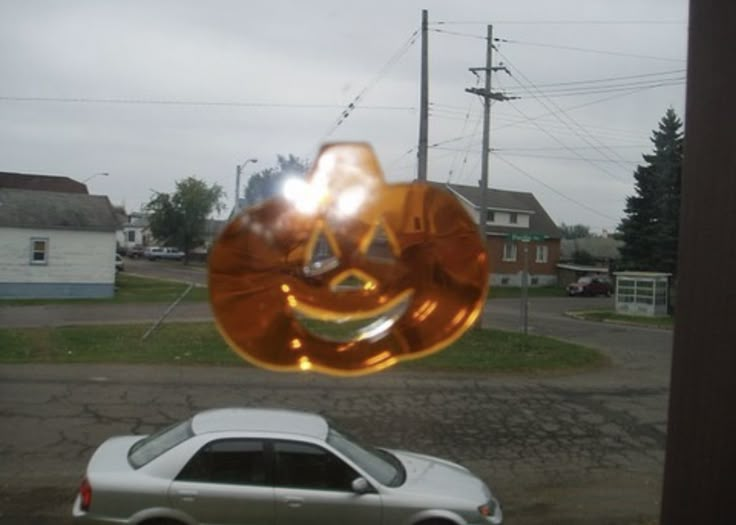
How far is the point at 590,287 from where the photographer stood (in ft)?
139

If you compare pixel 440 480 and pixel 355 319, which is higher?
pixel 355 319

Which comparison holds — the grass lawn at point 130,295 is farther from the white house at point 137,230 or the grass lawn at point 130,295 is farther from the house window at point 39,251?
the white house at point 137,230

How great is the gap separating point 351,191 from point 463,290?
20cm

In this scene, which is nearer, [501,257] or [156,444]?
[501,257]

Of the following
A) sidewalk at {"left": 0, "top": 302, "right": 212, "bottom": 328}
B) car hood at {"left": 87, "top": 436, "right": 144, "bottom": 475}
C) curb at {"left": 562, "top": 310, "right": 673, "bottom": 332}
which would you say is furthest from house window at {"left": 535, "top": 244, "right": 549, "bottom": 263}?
curb at {"left": 562, "top": 310, "right": 673, "bottom": 332}

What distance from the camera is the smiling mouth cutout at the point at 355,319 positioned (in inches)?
39.0

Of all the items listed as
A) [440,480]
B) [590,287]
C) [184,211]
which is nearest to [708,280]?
[184,211]

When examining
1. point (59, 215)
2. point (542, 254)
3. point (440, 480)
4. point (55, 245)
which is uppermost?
point (59, 215)

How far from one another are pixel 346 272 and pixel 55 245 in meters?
19.7

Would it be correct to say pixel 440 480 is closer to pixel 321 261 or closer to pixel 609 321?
pixel 321 261

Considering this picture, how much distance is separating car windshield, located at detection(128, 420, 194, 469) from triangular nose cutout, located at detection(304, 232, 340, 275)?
568 centimetres

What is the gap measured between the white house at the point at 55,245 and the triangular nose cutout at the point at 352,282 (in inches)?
466

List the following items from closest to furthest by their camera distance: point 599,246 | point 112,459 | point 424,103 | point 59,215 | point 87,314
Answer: point 424,103
point 112,459
point 59,215
point 87,314
point 599,246

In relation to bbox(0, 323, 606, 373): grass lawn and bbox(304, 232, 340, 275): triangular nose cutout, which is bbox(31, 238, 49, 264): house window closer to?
bbox(0, 323, 606, 373): grass lawn
